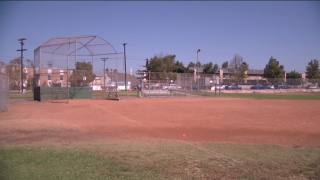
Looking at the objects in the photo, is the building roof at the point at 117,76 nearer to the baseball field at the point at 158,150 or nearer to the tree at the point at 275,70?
the baseball field at the point at 158,150

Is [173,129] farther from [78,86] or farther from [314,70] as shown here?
[314,70]

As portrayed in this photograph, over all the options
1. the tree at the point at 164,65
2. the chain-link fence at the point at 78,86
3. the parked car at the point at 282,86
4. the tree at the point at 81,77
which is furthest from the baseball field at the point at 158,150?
the tree at the point at 164,65

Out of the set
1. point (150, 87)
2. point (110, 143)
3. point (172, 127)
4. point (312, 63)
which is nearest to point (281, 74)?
point (312, 63)

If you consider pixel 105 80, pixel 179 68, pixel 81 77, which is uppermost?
pixel 179 68

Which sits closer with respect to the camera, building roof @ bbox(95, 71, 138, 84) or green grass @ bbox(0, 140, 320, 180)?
green grass @ bbox(0, 140, 320, 180)

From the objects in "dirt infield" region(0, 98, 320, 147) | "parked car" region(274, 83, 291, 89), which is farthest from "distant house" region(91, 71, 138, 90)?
"parked car" region(274, 83, 291, 89)

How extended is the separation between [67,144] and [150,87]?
29366 mm

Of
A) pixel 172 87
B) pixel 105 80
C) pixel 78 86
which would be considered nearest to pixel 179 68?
pixel 172 87

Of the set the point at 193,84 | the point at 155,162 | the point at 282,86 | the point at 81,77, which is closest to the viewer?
the point at 155,162

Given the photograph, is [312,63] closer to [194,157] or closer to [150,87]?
[150,87]

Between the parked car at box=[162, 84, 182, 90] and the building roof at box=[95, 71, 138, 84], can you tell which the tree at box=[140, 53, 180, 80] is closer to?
the building roof at box=[95, 71, 138, 84]

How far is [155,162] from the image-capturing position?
21.8 ft

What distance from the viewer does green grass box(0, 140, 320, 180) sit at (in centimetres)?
576

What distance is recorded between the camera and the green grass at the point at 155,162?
5.76m
